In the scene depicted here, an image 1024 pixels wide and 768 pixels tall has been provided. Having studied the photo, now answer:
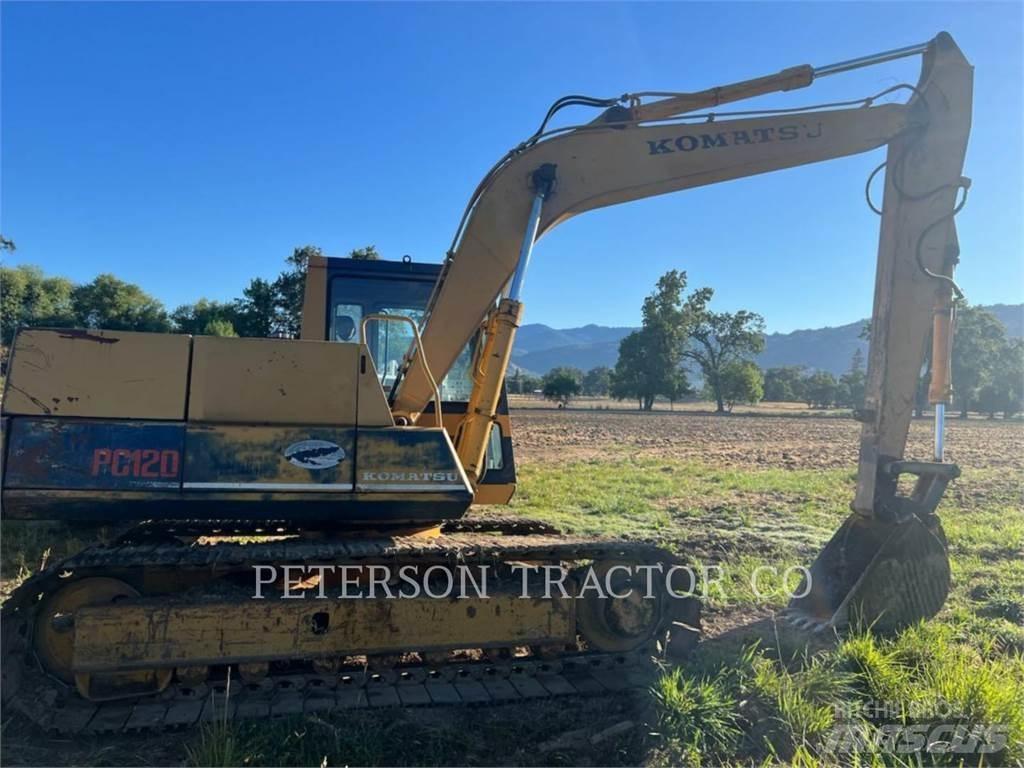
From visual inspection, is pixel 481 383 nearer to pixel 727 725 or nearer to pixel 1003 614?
pixel 727 725

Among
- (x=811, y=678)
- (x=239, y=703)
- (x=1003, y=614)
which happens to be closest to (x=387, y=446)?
(x=239, y=703)

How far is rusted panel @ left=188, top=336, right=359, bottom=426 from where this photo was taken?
4.30 meters

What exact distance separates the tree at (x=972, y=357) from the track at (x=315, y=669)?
69.1 metres

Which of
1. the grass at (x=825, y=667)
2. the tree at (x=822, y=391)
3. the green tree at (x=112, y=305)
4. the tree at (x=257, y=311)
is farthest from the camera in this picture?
the tree at (x=822, y=391)

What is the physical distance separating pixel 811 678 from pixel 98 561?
14.0 feet

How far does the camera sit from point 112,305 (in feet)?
161

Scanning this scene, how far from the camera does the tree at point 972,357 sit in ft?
211

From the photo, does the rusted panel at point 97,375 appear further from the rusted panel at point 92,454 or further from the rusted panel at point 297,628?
the rusted panel at point 297,628

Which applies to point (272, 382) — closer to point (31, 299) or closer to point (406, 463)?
point (406, 463)

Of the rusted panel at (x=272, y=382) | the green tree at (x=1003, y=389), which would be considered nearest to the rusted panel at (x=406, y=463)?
the rusted panel at (x=272, y=382)

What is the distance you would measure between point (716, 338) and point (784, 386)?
3091cm

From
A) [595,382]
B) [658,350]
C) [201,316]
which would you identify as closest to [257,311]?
[201,316]

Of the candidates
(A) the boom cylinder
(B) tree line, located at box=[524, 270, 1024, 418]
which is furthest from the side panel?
(B) tree line, located at box=[524, 270, 1024, 418]

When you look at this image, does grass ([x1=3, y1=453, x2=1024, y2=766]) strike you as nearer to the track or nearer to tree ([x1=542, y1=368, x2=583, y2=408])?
the track
